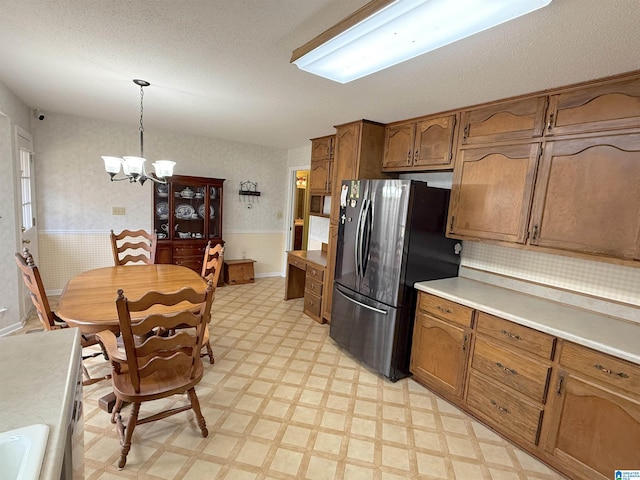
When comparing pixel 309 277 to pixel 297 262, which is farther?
pixel 297 262

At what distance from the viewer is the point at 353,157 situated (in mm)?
3191

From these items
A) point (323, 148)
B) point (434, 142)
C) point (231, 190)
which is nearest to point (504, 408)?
point (434, 142)

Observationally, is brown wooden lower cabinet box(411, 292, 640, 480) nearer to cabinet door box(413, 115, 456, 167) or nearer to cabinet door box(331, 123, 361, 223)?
cabinet door box(413, 115, 456, 167)

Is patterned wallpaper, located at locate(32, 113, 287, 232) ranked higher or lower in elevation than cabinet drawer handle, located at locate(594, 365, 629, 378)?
higher

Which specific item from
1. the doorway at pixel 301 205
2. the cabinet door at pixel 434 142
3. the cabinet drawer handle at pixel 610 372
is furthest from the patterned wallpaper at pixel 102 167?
the cabinet drawer handle at pixel 610 372

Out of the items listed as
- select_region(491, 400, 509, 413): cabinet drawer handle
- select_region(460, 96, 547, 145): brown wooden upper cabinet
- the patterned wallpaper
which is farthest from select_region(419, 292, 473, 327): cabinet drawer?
the patterned wallpaper

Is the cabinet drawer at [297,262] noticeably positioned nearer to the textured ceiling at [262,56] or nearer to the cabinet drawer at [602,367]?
the textured ceiling at [262,56]

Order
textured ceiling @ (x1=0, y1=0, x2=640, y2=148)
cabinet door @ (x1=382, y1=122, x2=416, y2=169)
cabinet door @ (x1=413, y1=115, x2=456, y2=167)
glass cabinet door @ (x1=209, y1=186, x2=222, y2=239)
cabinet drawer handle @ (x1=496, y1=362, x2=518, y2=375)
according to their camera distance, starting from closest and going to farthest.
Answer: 1. textured ceiling @ (x1=0, y1=0, x2=640, y2=148)
2. cabinet drawer handle @ (x1=496, y1=362, x2=518, y2=375)
3. cabinet door @ (x1=413, y1=115, x2=456, y2=167)
4. cabinet door @ (x1=382, y1=122, x2=416, y2=169)
5. glass cabinet door @ (x1=209, y1=186, x2=222, y2=239)

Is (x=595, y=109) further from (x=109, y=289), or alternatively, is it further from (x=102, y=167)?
(x=102, y=167)

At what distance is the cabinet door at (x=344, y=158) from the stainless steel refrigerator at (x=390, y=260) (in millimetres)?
316

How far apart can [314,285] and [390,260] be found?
1.49m

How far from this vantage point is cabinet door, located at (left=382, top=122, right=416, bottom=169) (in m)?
2.94

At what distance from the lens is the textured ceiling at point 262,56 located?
1420 millimetres

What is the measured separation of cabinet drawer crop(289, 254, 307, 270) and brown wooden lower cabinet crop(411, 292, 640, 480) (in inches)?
72.4
